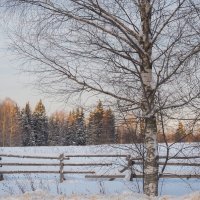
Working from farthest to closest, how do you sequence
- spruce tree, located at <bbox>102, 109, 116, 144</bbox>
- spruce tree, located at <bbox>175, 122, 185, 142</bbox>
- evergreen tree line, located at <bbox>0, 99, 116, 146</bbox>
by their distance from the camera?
evergreen tree line, located at <bbox>0, 99, 116, 146</bbox> → spruce tree, located at <bbox>175, 122, 185, 142</bbox> → spruce tree, located at <bbox>102, 109, 116, 144</bbox>

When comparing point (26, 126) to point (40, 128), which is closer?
point (40, 128)

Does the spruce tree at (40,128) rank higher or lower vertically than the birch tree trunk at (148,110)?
higher

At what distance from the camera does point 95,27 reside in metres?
9.45

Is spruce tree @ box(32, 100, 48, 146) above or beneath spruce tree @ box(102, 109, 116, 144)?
above

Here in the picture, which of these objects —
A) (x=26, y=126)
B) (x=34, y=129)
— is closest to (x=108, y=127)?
(x=34, y=129)

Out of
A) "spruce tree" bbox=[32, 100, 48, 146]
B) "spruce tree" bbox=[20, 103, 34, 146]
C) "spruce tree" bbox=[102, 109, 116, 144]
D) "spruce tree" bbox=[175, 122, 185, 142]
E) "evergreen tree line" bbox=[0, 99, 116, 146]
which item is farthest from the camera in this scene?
"spruce tree" bbox=[20, 103, 34, 146]

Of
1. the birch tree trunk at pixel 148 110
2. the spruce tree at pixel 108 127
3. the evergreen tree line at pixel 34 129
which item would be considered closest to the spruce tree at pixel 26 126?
the evergreen tree line at pixel 34 129

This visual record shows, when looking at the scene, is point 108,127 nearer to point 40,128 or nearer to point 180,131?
point 180,131

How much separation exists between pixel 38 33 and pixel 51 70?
28.2 inches

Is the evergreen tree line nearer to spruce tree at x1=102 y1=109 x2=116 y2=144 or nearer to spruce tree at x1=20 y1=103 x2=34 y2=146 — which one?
spruce tree at x1=20 y1=103 x2=34 y2=146

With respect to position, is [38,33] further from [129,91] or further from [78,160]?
[78,160]

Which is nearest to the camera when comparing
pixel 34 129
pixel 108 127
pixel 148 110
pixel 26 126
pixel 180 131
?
pixel 148 110

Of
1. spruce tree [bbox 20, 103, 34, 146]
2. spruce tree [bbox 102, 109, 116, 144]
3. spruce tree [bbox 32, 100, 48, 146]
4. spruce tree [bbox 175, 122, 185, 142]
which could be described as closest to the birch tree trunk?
spruce tree [bbox 102, 109, 116, 144]

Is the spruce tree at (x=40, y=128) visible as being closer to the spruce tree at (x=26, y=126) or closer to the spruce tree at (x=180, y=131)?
the spruce tree at (x=26, y=126)
